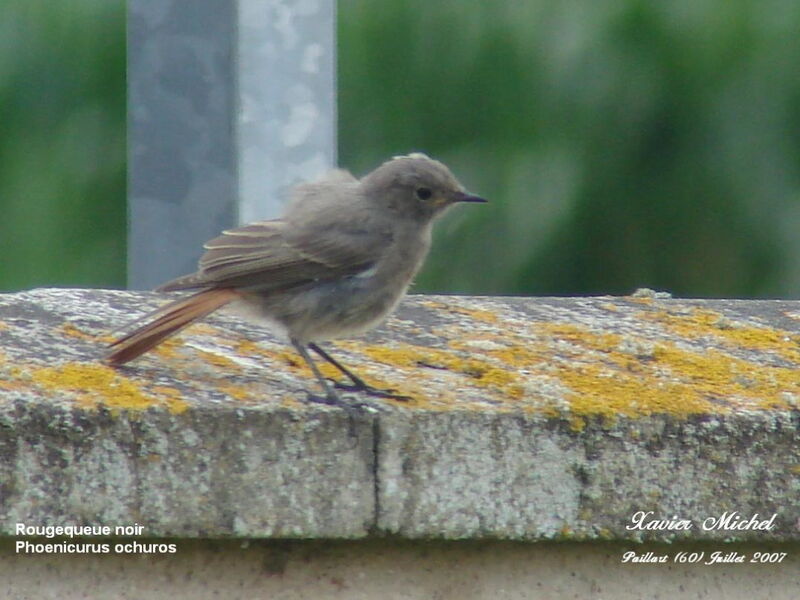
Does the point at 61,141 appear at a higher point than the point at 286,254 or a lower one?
lower

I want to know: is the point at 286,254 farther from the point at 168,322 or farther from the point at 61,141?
the point at 61,141

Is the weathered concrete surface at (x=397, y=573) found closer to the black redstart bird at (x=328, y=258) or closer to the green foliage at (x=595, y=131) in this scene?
the black redstart bird at (x=328, y=258)

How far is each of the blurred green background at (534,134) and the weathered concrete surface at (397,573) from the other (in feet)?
16.4

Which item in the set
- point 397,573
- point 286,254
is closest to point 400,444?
point 397,573

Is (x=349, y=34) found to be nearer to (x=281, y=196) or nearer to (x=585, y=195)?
(x=585, y=195)

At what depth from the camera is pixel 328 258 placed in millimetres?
4355

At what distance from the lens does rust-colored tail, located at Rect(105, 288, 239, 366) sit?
3.25 metres

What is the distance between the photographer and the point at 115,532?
2785mm

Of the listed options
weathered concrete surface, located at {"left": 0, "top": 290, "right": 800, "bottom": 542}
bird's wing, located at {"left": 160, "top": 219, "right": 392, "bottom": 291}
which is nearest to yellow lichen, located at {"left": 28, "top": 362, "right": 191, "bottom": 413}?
weathered concrete surface, located at {"left": 0, "top": 290, "right": 800, "bottom": 542}

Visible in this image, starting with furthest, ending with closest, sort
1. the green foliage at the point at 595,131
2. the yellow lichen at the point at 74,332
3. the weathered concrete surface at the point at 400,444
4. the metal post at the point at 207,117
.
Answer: the green foliage at the point at 595,131, the metal post at the point at 207,117, the yellow lichen at the point at 74,332, the weathered concrete surface at the point at 400,444

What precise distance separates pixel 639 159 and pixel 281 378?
5.36m

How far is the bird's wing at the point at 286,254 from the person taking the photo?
413cm

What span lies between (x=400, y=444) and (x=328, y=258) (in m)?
1.44

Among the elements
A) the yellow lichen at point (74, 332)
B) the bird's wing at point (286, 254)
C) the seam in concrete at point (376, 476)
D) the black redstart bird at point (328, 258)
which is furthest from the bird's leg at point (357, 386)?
the yellow lichen at point (74, 332)
